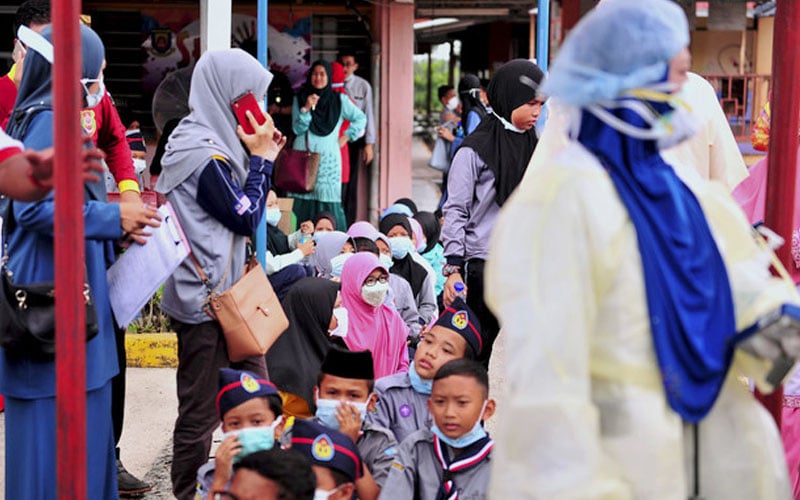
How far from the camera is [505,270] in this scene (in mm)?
2508

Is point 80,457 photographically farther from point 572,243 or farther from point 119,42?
point 119,42

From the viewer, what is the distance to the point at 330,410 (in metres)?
4.74

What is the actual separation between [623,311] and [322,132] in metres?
9.23

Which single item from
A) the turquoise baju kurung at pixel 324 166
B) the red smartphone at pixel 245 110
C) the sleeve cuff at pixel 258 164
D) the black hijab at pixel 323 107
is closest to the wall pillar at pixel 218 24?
the red smartphone at pixel 245 110

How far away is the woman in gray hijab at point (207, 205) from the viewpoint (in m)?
4.75

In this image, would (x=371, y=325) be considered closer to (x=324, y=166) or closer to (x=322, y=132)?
(x=324, y=166)

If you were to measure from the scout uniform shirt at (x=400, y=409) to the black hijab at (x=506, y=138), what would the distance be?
1180mm

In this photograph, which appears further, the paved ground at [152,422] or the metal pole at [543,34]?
the metal pole at [543,34]

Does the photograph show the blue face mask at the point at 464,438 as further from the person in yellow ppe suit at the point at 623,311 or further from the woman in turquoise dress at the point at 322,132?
the woman in turquoise dress at the point at 322,132

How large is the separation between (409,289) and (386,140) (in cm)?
564

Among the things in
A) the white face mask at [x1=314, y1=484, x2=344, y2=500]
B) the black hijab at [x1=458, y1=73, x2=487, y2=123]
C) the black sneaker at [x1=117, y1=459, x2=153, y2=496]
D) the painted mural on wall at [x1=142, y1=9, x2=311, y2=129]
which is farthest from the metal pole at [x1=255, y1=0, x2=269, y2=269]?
the painted mural on wall at [x1=142, y1=9, x2=311, y2=129]

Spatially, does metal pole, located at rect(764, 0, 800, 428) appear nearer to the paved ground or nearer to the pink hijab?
the paved ground

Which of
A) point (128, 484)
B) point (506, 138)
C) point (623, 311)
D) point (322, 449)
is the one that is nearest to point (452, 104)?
point (506, 138)

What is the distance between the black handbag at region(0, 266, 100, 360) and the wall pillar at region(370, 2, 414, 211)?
8680 mm
